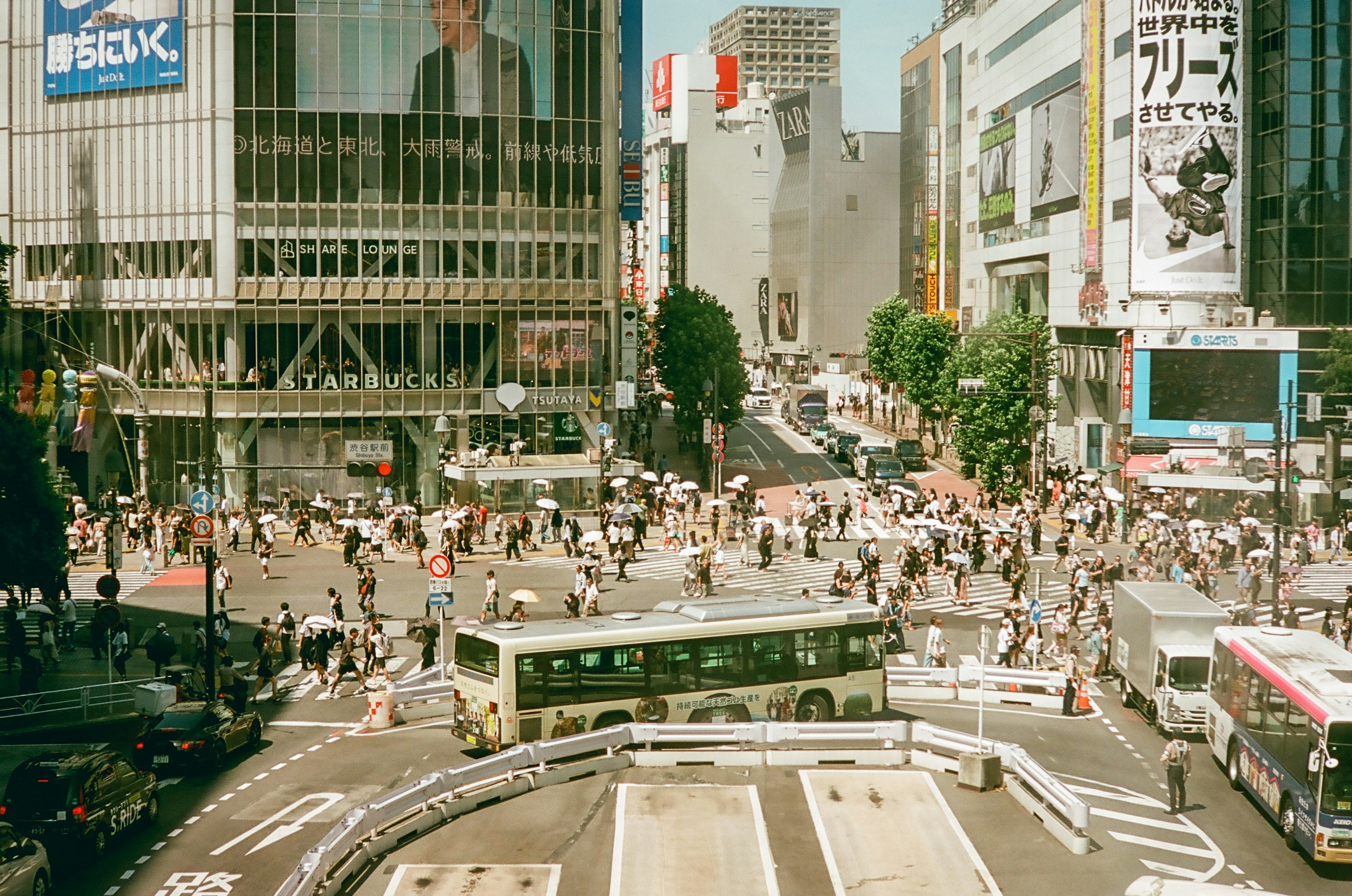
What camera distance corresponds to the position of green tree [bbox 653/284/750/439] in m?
82.3

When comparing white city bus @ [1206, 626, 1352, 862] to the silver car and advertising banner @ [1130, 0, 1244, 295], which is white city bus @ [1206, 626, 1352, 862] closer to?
the silver car

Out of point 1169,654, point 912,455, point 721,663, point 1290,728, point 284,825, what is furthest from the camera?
point 912,455

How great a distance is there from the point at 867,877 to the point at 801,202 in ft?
555

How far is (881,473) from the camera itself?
70562mm

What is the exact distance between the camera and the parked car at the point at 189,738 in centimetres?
2617

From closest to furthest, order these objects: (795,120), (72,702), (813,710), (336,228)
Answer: (813,710), (72,702), (336,228), (795,120)

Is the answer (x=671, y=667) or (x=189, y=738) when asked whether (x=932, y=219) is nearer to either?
(x=671, y=667)

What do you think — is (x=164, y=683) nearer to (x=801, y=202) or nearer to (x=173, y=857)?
(x=173, y=857)

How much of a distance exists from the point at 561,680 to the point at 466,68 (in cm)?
4711

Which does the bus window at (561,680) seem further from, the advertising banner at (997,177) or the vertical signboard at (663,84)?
the vertical signboard at (663,84)

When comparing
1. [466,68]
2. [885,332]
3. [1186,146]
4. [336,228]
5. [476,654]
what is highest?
[466,68]

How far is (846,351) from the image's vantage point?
179625 millimetres

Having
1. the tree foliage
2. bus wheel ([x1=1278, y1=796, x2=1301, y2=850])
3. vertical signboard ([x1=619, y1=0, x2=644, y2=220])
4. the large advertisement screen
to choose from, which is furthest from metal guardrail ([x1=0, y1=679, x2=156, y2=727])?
the tree foliage

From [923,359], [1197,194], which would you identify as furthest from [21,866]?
[923,359]
